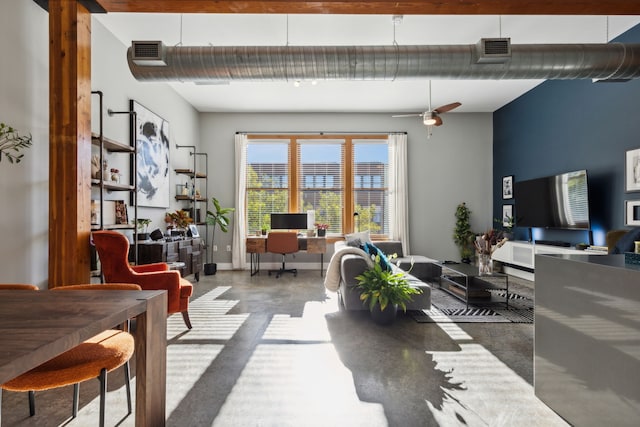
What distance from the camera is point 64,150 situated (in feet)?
9.66

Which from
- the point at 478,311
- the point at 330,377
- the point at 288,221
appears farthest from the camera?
the point at 288,221

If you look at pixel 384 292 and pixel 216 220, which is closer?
pixel 384 292

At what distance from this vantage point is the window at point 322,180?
7.19 m

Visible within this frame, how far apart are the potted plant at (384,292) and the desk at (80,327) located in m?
2.28

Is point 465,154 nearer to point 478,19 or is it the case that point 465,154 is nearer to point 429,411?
point 478,19

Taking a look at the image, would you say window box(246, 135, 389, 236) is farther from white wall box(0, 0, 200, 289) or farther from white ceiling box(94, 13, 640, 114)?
white wall box(0, 0, 200, 289)

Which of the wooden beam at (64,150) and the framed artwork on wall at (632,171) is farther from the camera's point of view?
the framed artwork on wall at (632,171)

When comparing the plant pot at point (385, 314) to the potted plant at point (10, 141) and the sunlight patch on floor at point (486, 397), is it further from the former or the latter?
the potted plant at point (10, 141)

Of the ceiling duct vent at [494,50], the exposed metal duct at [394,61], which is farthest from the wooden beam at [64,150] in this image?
the ceiling duct vent at [494,50]

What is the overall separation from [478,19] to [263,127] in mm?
4461

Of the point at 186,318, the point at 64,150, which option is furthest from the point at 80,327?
the point at 64,150

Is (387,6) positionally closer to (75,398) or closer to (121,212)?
A: (121,212)

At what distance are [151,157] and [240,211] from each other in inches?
90.4

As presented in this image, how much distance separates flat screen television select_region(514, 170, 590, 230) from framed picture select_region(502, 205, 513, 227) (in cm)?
31
